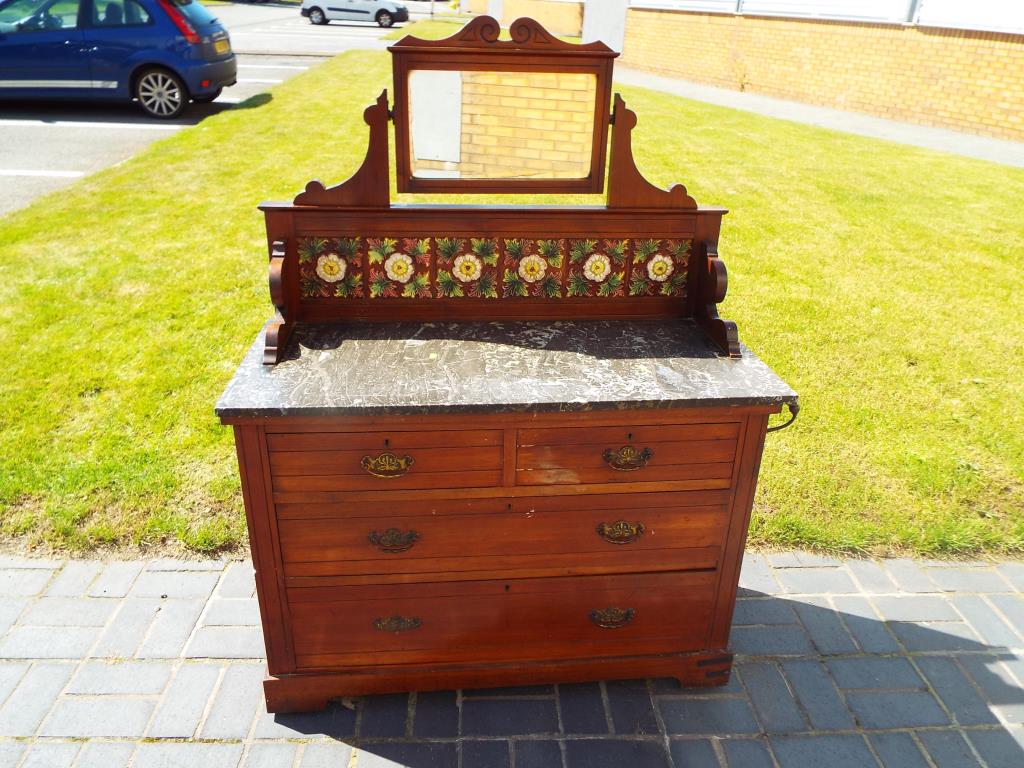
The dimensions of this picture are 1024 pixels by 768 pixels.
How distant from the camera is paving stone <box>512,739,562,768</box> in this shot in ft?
8.02

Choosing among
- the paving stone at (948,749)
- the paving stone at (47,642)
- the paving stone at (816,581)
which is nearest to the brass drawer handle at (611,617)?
the paving stone at (816,581)

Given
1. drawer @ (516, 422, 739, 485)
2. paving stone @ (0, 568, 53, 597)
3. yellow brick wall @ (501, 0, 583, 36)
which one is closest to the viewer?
drawer @ (516, 422, 739, 485)

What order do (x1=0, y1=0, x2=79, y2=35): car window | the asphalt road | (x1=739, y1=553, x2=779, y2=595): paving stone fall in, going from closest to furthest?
(x1=739, y1=553, x2=779, y2=595): paving stone, the asphalt road, (x1=0, y1=0, x2=79, y2=35): car window

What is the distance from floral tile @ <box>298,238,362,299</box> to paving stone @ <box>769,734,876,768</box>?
6.96 ft

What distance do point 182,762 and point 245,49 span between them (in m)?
18.3

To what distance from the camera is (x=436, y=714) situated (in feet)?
8.57

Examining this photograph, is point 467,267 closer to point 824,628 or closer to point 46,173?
point 824,628

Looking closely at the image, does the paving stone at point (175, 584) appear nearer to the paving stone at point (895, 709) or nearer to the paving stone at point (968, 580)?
the paving stone at point (895, 709)

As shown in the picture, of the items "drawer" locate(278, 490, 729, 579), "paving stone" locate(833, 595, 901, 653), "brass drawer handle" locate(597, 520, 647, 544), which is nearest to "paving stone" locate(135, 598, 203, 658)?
"drawer" locate(278, 490, 729, 579)

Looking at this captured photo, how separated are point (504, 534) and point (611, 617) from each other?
1.74ft

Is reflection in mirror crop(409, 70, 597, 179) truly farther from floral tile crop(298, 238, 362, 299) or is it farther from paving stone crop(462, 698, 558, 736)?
paving stone crop(462, 698, 558, 736)

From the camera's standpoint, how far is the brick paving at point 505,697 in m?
2.48

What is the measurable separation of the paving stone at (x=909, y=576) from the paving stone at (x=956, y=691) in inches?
16.0

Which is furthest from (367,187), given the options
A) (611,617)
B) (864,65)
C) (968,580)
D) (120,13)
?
(864,65)
